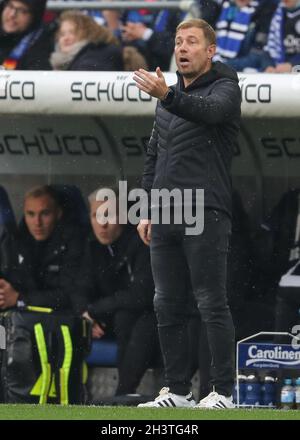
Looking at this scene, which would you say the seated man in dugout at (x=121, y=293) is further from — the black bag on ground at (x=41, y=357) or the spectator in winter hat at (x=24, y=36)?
the spectator in winter hat at (x=24, y=36)

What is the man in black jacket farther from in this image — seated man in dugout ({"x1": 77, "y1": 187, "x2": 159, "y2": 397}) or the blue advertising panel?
seated man in dugout ({"x1": 77, "y1": 187, "x2": 159, "y2": 397})

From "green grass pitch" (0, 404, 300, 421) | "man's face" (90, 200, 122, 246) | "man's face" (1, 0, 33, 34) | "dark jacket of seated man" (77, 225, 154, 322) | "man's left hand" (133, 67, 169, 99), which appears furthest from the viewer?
"man's face" (1, 0, 33, 34)

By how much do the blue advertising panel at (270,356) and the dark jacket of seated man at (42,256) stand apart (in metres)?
1.40

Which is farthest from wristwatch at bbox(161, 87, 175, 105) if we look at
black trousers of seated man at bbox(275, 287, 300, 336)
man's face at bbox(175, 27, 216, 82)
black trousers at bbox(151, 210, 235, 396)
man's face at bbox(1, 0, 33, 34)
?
man's face at bbox(1, 0, 33, 34)

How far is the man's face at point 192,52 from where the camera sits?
6.28 metres

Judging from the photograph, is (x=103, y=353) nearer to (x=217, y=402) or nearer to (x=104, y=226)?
(x=104, y=226)

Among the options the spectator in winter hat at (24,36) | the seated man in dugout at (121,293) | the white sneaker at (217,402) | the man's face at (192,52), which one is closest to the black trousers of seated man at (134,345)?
the seated man in dugout at (121,293)

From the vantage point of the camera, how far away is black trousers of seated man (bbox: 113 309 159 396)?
873 cm

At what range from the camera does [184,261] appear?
6.43m

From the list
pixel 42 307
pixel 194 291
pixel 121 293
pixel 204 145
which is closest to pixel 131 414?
pixel 194 291

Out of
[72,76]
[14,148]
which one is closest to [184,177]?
[72,76]

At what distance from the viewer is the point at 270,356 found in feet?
26.8

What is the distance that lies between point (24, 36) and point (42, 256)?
1427 millimetres

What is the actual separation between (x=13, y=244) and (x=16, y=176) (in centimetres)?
48
